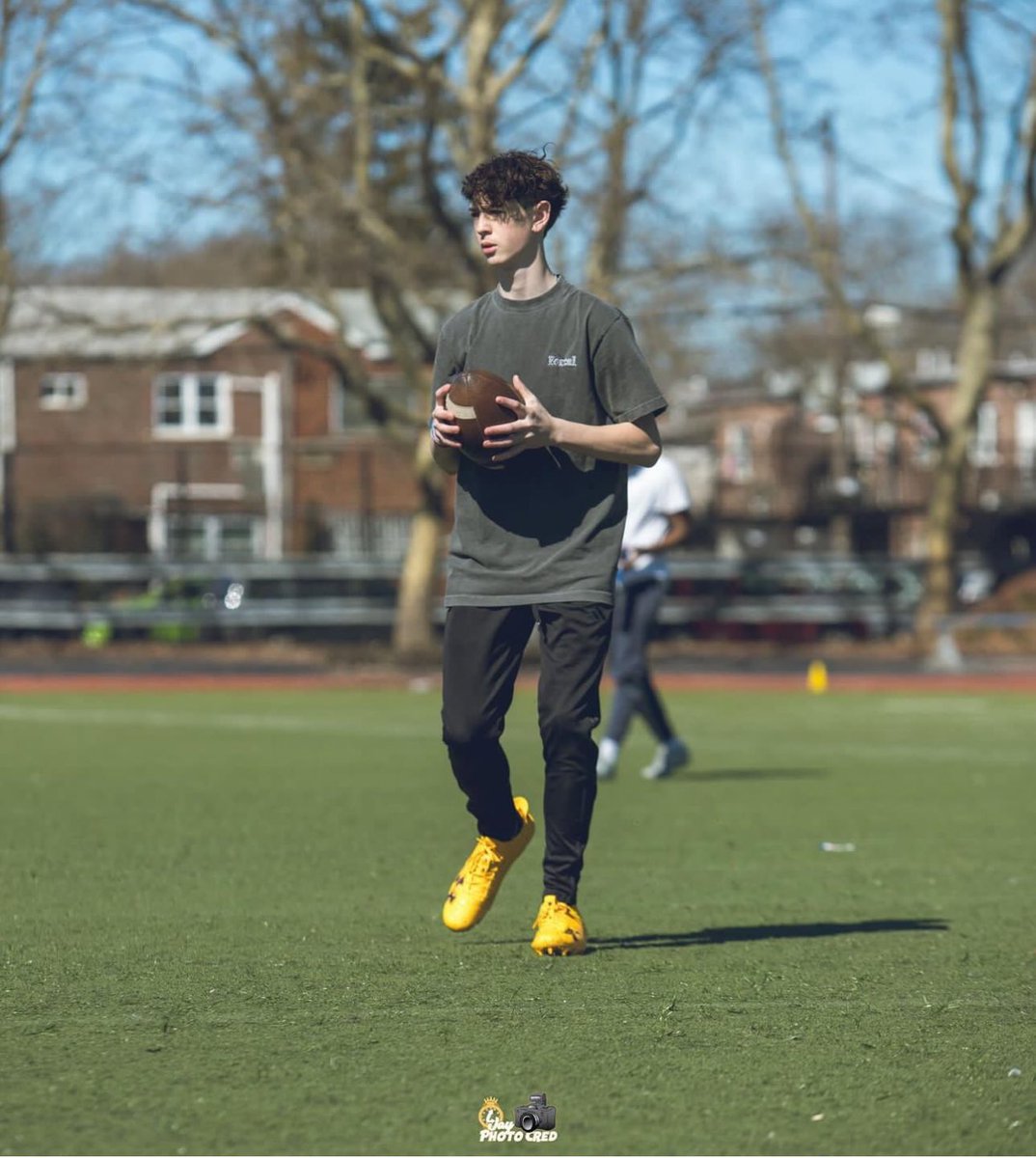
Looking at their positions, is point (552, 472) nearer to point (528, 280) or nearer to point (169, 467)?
point (528, 280)

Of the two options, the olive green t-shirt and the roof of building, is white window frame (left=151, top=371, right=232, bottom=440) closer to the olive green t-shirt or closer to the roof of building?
the roof of building

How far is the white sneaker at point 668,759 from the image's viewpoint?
41.3 feet

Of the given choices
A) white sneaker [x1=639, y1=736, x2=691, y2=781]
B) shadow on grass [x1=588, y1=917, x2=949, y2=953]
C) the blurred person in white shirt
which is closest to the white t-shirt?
the blurred person in white shirt

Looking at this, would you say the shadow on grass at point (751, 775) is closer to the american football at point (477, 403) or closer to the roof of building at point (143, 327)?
the american football at point (477, 403)

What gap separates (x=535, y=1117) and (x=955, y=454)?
30107 millimetres

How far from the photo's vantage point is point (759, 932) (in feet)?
22.2

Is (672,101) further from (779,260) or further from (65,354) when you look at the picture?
(65,354)

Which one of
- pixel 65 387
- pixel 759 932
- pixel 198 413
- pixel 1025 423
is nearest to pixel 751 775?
pixel 759 932

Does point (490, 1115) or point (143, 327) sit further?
point (143, 327)

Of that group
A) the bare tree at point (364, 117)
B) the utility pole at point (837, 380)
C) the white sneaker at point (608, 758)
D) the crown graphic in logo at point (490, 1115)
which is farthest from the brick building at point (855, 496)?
the crown graphic in logo at point (490, 1115)

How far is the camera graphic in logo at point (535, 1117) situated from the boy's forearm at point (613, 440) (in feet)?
7.58

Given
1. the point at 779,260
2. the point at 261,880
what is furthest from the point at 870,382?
the point at 261,880

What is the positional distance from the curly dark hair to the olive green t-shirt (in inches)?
10.8

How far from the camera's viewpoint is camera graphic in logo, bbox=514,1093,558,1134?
4012 millimetres
